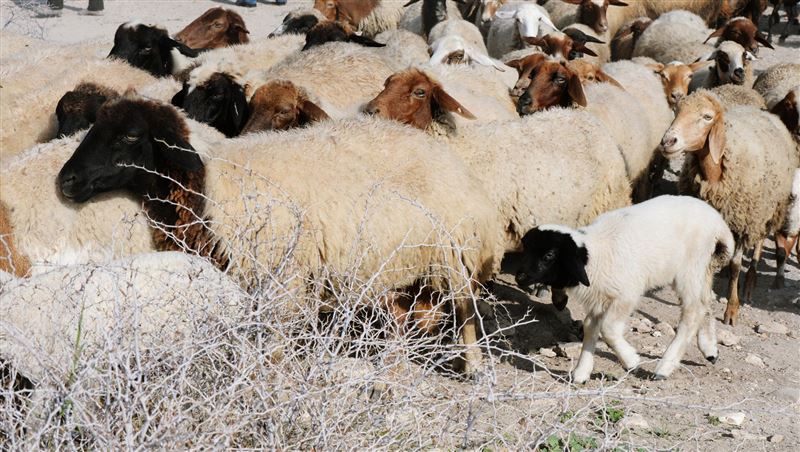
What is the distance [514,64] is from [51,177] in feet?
15.6

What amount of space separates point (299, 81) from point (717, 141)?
3.05m

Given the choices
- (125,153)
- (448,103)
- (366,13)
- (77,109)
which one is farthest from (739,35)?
(125,153)

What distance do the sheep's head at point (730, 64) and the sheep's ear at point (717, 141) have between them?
2.83 m

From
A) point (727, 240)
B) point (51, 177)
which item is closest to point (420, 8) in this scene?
point (727, 240)

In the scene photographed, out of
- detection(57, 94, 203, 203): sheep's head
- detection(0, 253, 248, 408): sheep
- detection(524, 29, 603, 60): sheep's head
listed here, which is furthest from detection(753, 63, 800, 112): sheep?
detection(0, 253, 248, 408): sheep

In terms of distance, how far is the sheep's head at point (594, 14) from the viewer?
12.5 m

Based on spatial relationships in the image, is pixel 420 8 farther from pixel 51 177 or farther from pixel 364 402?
pixel 364 402

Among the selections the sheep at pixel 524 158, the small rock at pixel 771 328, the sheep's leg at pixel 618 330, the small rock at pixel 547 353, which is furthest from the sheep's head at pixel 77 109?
the small rock at pixel 771 328

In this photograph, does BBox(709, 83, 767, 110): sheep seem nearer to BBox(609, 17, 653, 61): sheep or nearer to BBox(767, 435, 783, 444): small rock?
BBox(609, 17, 653, 61): sheep

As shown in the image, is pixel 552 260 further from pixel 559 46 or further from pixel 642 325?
pixel 559 46

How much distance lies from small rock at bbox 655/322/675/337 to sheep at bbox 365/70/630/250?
884 millimetres

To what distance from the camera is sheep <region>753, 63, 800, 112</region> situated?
30.0 ft

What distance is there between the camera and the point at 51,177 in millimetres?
4980

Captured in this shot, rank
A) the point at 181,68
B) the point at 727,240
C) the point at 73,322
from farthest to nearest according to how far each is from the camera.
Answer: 1. the point at 181,68
2. the point at 727,240
3. the point at 73,322
